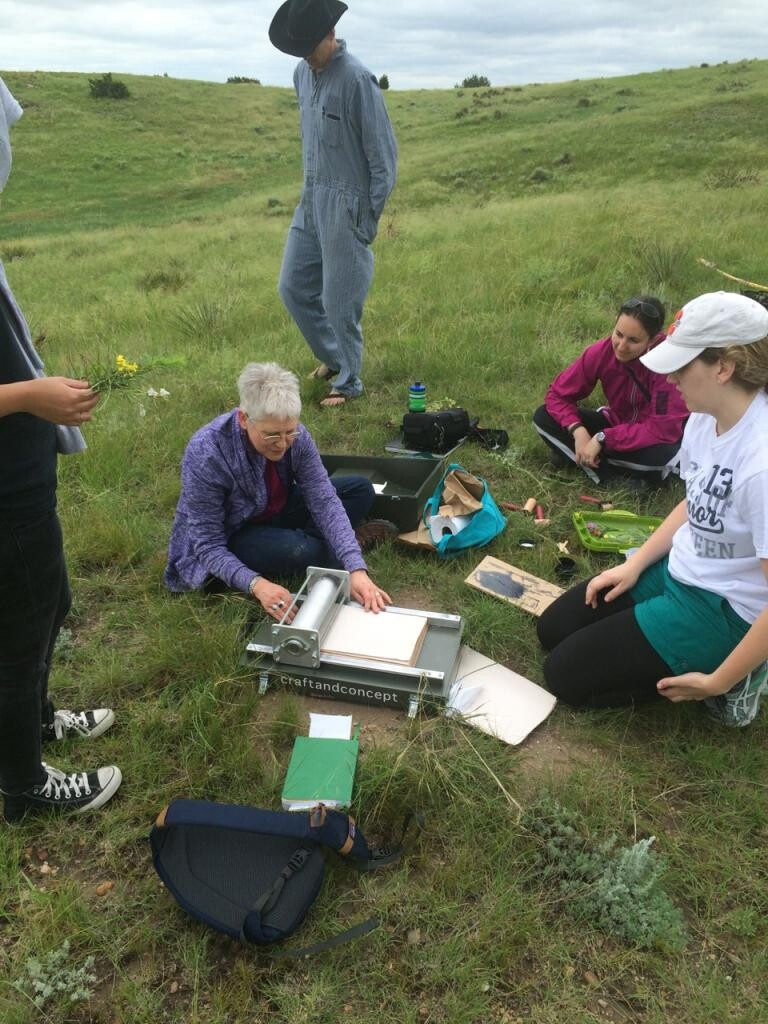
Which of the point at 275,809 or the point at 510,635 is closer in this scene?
the point at 275,809

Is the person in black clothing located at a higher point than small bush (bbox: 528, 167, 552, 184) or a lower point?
lower

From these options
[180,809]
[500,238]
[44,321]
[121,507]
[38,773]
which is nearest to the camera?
[180,809]

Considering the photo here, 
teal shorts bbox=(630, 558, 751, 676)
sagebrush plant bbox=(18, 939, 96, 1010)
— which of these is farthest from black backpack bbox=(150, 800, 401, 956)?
teal shorts bbox=(630, 558, 751, 676)

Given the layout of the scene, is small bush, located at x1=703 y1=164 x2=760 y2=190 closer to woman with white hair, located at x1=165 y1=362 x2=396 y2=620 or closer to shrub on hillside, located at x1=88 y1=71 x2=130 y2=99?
woman with white hair, located at x1=165 y1=362 x2=396 y2=620

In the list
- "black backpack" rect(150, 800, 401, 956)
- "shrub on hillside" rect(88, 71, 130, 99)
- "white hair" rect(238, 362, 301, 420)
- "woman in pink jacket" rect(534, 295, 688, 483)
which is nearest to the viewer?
"black backpack" rect(150, 800, 401, 956)

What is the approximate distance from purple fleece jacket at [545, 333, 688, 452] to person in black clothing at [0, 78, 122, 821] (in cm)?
308

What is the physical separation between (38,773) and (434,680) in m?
1.41

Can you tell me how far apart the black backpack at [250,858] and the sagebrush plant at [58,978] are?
286 mm

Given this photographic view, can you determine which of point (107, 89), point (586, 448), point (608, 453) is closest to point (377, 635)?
point (586, 448)

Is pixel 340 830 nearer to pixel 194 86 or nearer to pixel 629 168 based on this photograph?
pixel 629 168

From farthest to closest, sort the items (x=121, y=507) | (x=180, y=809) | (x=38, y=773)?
(x=121, y=507) → (x=38, y=773) → (x=180, y=809)

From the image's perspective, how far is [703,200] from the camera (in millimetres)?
10773

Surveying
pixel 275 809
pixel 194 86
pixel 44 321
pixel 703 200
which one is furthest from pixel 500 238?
pixel 194 86

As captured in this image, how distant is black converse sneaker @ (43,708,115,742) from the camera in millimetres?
2486
